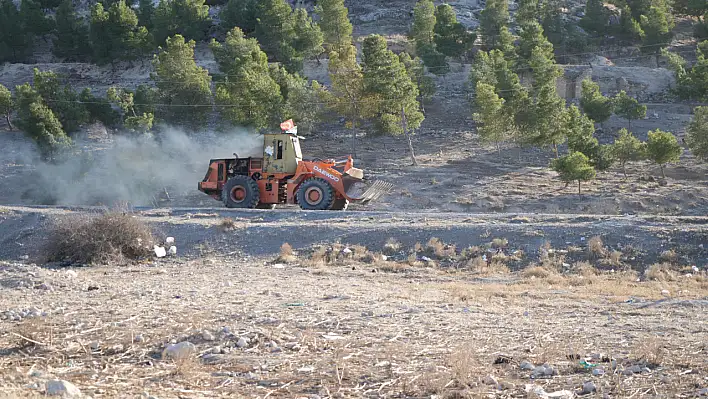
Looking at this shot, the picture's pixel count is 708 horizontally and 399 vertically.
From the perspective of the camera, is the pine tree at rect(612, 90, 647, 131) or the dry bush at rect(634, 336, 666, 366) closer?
the dry bush at rect(634, 336, 666, 366)

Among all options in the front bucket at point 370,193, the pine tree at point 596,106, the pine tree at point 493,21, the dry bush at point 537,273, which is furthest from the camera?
the pine tree at point 493,21

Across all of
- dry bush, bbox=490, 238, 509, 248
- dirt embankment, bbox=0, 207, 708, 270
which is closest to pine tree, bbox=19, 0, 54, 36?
dirt embankment, bbox=0, 207, 708, 270

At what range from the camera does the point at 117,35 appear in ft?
253

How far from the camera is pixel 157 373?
31.1 ft

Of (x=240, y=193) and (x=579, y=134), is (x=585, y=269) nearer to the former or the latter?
(x=240, y=193)

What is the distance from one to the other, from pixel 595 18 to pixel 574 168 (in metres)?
57.1

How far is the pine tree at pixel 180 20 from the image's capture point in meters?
80.6

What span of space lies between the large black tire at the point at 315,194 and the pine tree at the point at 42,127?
91.4ft

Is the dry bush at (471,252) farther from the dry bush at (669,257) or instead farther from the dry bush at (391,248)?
the dry bush at (669,257)

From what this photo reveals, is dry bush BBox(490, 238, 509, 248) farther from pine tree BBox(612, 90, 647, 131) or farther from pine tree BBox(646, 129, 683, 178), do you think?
pine tree BBox(612, 90, 647, 131)

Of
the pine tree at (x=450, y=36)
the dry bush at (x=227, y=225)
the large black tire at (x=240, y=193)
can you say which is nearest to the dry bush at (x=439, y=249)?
the dry bush at (x=227, y=225)

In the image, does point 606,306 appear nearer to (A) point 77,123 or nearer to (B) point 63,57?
(A) point 77,123

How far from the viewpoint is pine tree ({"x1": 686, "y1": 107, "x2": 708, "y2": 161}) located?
45812 mm

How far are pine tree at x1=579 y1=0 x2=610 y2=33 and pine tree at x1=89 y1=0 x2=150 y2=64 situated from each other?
5151cm
